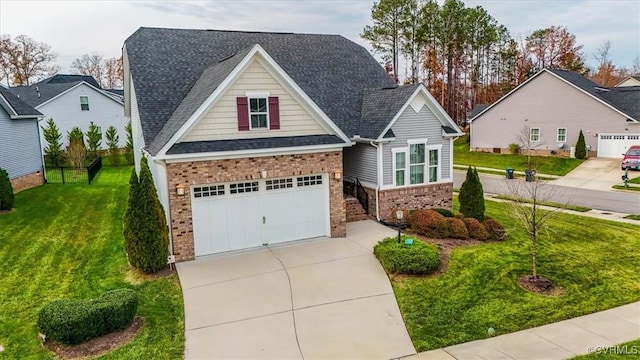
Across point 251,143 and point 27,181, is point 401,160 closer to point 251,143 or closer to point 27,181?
point 251,143

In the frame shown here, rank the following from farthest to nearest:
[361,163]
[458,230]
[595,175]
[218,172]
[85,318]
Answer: [595,175] < [361,163] < [458,230] < [218,172] < [85,318]

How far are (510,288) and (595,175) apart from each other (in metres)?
23.4

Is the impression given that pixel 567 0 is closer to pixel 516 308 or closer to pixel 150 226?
pixel 516 308

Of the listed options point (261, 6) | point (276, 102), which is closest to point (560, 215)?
point (276, 102)

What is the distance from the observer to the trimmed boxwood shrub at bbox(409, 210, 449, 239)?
1501 centimetres

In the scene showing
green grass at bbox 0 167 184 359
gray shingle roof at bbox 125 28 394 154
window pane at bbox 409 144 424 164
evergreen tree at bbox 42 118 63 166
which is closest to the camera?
green grass at bbox 0 167 184 359

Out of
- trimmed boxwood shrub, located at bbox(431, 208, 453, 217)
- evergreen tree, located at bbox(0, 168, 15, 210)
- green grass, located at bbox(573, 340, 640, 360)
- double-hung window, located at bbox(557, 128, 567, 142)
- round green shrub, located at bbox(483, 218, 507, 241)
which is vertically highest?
double-hung window, located at bbox(557, 128, 567, 142)

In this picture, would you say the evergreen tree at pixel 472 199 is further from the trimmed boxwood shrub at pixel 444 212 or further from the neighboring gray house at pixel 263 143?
the neighboring gray house at pixel 263 143

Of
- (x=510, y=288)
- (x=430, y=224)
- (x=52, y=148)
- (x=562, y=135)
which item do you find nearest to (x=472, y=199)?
(x=430, y=224)

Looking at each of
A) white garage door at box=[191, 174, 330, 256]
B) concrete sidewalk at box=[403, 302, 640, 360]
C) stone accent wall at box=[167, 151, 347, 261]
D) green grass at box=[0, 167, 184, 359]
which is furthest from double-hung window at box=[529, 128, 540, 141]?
green grass at box=[0, 167, 184, 359]

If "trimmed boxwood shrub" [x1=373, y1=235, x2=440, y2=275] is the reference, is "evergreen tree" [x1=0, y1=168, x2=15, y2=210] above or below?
above

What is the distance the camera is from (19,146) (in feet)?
72.5

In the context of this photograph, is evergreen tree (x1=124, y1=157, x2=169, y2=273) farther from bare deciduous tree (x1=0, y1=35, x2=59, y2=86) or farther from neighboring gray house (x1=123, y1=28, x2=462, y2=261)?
bare deciduous tree (x1=0, y1=35, x2=59, y2=86)

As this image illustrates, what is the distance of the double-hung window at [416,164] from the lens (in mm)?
16984
